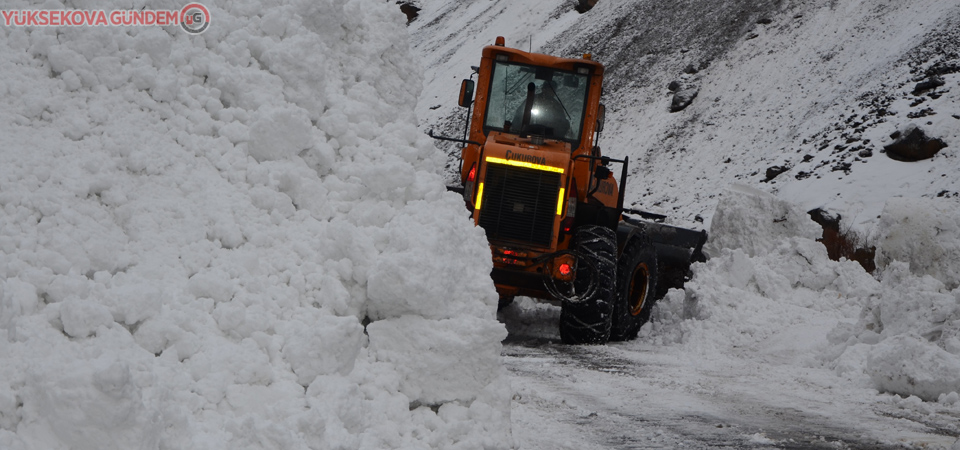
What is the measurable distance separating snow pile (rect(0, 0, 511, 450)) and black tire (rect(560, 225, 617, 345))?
12.8ft

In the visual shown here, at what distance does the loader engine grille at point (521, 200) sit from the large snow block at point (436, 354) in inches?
187

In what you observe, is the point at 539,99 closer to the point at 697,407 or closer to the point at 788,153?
the point at 697,407

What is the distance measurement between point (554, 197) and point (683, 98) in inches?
764

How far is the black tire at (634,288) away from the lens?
920 centimetres

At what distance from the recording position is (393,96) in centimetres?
501

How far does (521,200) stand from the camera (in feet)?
28.4

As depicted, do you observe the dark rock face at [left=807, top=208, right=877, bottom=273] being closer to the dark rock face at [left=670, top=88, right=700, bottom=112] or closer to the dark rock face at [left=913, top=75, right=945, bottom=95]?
the dark rock face at [left=913, top=75, right=945, bottom=95]

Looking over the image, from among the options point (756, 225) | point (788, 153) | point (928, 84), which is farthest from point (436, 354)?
point (928, 84)

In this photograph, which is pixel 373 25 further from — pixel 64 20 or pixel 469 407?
pixel 469 407

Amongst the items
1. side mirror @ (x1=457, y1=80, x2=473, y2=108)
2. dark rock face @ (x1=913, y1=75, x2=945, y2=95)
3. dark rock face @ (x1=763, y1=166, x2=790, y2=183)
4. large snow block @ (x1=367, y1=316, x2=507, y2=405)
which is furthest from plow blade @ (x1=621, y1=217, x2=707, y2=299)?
dark rock face @ (x1=913, y1=75, x2=945, y2=95)

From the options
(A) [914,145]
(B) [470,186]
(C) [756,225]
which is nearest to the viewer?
(B) [470,186]

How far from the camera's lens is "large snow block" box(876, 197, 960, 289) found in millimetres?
8469

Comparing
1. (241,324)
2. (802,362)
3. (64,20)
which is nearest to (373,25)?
(64,20)

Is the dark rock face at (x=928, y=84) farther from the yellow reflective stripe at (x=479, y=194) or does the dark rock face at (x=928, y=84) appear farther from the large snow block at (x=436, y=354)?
the large snow block at (x=436, y=354)
